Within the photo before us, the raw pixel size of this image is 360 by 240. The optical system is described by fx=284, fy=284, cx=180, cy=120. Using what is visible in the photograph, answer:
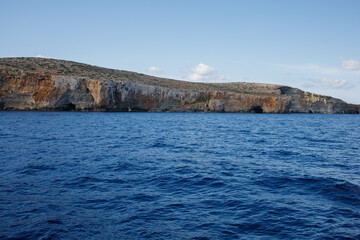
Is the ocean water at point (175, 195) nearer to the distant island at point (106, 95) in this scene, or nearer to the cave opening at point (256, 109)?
the distant island at point (106, 95)

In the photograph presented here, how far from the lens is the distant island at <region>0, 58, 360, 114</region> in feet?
200

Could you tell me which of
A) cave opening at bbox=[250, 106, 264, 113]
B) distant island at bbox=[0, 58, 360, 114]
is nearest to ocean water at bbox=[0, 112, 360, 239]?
distant island at bbox=[0, 58, 360, 114]

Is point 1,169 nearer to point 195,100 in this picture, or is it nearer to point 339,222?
point 339,222

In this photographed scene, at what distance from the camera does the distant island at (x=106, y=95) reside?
6108 centimetres

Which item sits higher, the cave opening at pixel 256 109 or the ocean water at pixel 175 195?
the cave opening at pixel 256 109

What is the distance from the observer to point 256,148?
21688 mm

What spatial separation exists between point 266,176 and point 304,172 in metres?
2.45

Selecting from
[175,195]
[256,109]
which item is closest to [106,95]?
[256,109]

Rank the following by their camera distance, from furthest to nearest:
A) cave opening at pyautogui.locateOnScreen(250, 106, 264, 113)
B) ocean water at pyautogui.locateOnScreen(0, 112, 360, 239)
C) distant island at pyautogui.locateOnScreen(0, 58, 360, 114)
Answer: cave opening at pyautogui.locateOnScreen(250, 106, 264, 113) < distant island at pyautogui.locateOnScreen(0, 58, 360, 114) < ocean water at pyautogui.locateOnScreen(0, 112, 360, 239)

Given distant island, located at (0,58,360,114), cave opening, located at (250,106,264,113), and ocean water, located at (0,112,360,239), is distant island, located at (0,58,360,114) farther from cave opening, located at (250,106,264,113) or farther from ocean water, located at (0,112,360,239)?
ocean water, located at (0,112,360,239)

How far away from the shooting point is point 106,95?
68875mm

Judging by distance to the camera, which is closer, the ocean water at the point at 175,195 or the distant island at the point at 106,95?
the ocean water at the point at 175,195

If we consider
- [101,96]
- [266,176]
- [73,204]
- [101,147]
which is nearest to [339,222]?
[266,176]

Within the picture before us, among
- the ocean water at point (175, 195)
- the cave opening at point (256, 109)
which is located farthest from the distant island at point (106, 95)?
A: the ocean water at point (175, 195)
